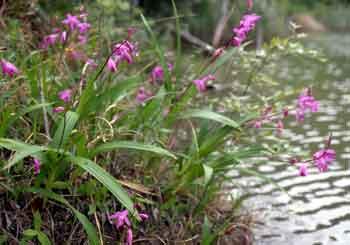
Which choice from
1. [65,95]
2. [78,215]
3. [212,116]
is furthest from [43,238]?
[212,116]

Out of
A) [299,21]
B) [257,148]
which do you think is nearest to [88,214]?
[257,148]

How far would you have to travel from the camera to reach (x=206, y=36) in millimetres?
16812

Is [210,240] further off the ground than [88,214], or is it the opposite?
[88,214]

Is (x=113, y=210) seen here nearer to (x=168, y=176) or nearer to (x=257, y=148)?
(x=168, y=176)

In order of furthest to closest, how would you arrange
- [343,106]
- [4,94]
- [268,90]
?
[268,90], [343,106], [4,94]

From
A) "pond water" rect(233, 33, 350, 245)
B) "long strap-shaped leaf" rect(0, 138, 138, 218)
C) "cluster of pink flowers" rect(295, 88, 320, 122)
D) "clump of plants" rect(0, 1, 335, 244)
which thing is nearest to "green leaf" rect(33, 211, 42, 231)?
"clump of plants" rect(0, 1, 335, 244)

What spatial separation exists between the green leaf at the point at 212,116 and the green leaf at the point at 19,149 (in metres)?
0.76

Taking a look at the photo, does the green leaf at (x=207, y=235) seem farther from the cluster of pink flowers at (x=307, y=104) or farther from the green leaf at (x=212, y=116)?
the cluster of pink flowers at (x=307, y=104)

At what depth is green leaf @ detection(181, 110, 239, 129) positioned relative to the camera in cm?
238

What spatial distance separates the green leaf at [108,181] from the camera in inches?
76.5

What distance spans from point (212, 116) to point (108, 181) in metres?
0.62

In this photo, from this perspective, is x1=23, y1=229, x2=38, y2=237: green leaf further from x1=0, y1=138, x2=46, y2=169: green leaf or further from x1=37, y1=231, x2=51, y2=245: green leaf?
x1=0, y1=138, x2=46, y2=169: green leaf

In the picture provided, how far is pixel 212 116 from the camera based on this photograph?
7.86 feet

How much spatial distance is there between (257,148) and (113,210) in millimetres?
720
